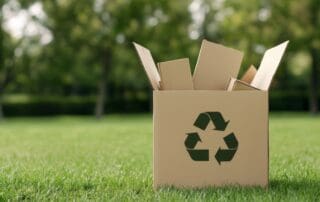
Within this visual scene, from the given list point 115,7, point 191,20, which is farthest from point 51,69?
point 191,20

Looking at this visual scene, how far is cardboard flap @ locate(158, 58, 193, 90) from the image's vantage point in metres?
4.46

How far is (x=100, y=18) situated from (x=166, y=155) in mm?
23633

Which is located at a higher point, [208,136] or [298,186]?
[208,136]

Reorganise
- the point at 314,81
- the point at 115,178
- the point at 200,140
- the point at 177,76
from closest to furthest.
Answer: the point at 200,140 → the point at 177,76 → the point at 115,178 → the point at 314,81

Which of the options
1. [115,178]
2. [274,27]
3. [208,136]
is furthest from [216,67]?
[274,27]

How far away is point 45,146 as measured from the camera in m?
9.56

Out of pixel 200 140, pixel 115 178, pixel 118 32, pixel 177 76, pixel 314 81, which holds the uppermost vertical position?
pixel 118 32

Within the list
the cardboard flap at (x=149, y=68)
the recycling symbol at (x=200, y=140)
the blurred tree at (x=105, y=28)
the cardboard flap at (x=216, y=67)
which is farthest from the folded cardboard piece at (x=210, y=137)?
the blurred tree at (x=105, y=28)

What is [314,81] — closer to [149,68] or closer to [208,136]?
[149,68]

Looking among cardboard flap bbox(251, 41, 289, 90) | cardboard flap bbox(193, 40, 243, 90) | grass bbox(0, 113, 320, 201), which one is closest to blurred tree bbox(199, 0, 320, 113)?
grass bbox(0, 113, 320, 201)

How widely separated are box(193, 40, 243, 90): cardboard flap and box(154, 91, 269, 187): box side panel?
0.48 m

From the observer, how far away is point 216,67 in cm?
475

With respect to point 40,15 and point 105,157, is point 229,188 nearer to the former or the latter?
point 105,157

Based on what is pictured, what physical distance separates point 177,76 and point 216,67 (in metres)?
0.41
